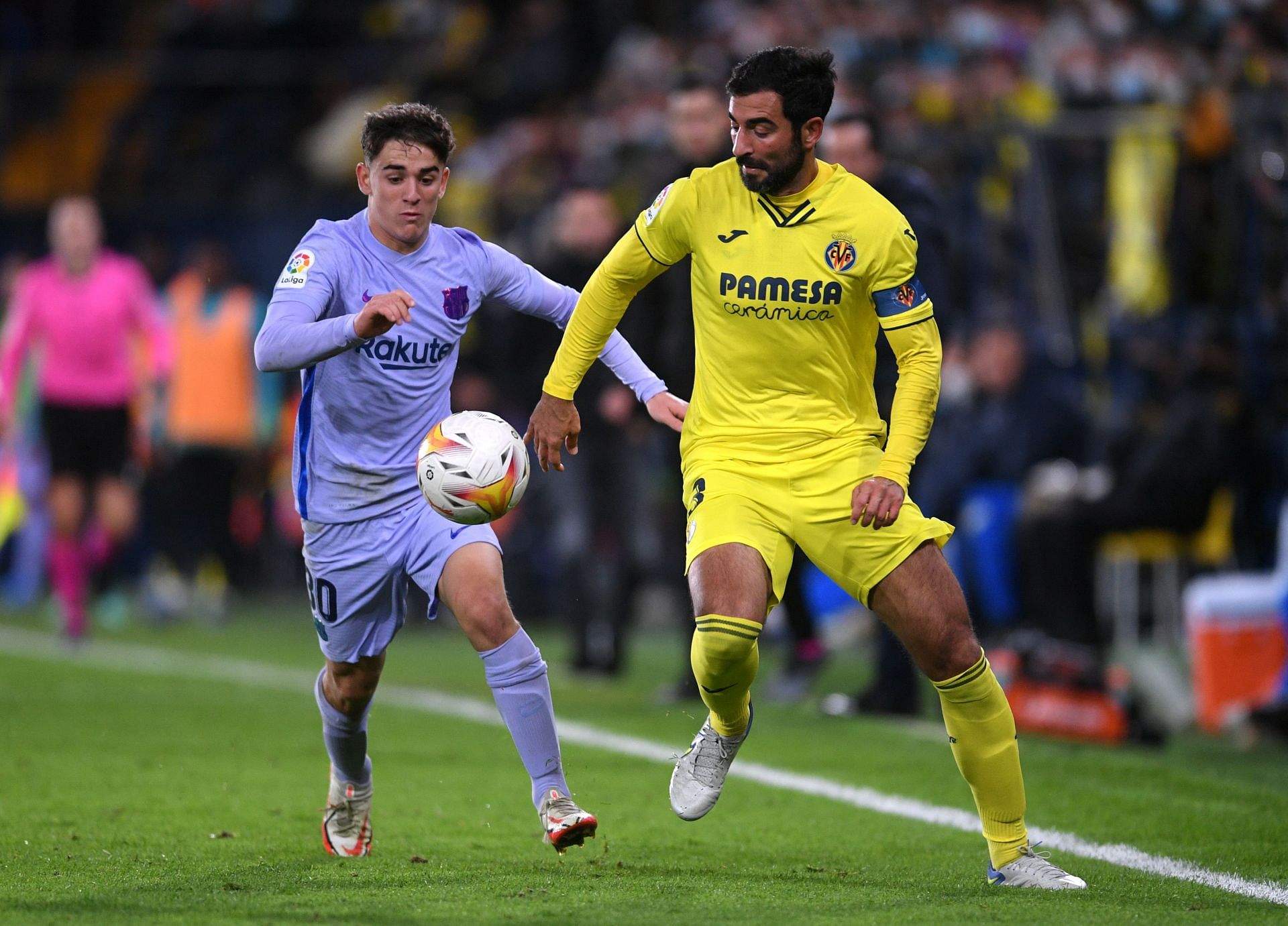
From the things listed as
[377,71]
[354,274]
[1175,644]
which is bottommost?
[1175,644]

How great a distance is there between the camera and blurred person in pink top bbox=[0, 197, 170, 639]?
40.8ft

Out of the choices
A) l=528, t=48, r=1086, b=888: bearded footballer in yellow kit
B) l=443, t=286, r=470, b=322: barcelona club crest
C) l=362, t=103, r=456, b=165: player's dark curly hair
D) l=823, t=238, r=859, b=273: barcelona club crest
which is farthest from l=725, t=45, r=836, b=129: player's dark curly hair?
l=443, t=286, r=470, b=322: barcelona club crest

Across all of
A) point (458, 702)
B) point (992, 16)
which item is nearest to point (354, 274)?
point (458, 702)

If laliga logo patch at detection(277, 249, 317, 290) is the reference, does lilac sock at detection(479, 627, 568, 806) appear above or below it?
below

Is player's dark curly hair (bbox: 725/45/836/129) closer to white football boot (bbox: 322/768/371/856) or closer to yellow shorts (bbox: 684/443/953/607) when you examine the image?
yellow shorts (bbox: 684/443/953/607)

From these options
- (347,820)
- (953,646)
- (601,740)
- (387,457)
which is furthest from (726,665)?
(601,740)

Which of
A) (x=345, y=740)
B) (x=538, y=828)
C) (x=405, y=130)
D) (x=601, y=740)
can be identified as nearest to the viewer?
(x=405, y=130)

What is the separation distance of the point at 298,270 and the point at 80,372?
7550 mm

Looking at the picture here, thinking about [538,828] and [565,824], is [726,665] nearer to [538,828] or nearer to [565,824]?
[565,824]

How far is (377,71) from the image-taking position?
66.7 feet

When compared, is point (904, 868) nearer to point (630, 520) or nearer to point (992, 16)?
point (630, 520)

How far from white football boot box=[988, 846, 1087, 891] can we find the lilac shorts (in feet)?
5.55

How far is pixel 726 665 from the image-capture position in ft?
17.1

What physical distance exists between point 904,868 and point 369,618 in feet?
5.56
